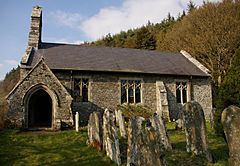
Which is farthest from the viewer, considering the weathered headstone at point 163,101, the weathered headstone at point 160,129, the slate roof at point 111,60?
the weathered headstone at point 163,101

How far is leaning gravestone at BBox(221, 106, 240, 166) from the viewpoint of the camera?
5121mm

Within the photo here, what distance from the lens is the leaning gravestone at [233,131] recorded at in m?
5.12

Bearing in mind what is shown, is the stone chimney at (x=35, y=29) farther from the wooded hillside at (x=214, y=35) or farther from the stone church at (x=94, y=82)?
the wooded hillside at (x=214, y=35)

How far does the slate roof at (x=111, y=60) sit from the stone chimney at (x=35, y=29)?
74 cm

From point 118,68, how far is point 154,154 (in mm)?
15494

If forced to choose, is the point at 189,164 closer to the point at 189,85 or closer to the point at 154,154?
the point at 154,154

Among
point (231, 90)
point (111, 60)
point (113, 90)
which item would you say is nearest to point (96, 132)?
point (231, 90)

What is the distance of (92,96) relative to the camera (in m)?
19.6

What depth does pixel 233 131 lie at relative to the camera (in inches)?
204

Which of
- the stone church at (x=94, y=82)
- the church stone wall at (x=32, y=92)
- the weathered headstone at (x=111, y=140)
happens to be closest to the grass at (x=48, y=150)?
the weathered headstone at (x=111, y=140)

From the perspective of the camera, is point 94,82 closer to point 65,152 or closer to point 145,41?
point 65,152

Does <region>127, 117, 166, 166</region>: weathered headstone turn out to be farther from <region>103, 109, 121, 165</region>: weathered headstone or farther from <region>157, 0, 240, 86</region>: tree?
<region>157, 0, 240, 86</region>: tree

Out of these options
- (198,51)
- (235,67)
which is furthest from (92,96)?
(198,51)

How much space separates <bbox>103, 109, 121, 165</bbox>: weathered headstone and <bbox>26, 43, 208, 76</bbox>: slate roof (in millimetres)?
10124
